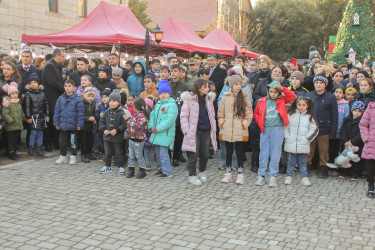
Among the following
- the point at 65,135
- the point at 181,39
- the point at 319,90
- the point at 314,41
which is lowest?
the point at 65,135

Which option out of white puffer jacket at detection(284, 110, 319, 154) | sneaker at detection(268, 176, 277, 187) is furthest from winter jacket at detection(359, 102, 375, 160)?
sneaker at detection(268, 176, 277, 187)

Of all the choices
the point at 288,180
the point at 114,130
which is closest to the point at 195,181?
the point at 288,180

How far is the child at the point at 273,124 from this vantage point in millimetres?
6484

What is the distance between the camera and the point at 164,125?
A: 664cm

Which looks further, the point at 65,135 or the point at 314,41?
the point at 314,41

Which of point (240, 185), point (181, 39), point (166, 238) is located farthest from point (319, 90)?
point (181, 39)

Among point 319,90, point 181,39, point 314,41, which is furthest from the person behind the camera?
point 314,41

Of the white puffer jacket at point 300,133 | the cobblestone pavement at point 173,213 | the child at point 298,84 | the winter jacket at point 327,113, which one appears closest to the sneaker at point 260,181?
the cobblestone pavement at point 173,213

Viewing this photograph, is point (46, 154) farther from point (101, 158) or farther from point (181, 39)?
point (181, 39)

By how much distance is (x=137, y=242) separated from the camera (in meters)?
4.25

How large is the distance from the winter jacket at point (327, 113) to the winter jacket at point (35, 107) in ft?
17.9

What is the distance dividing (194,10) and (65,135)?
136 ft

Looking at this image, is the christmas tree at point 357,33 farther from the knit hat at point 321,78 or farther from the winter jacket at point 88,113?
the winter jacket at point 88,113

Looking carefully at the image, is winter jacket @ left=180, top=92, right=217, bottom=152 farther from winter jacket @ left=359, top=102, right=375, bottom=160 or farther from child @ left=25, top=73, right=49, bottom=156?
child @ left=25, top=73, right=49, bottom=156
